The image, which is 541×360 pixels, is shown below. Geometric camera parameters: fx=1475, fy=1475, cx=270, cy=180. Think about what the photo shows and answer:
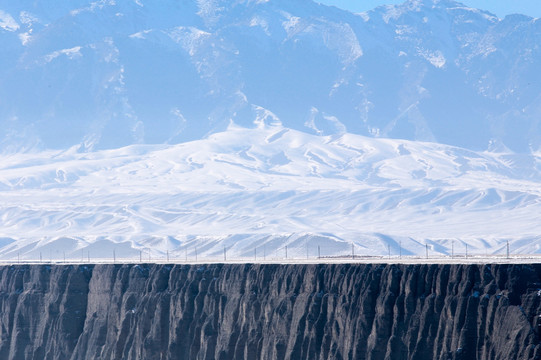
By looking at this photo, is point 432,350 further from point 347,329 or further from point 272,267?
point 272,267

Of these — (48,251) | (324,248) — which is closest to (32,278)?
(324,248)

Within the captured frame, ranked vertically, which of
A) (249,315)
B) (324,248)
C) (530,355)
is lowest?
(530,355)

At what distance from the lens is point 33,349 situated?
249 ft

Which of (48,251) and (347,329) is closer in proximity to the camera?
(347,329)

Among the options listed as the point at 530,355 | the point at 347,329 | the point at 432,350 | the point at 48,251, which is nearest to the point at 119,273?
the point at 347,329

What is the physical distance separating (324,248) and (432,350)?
116 metres

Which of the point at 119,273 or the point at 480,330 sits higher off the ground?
the point at 119,273

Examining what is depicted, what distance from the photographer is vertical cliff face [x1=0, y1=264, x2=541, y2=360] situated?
49219 mm

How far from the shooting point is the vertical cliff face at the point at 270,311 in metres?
49.2

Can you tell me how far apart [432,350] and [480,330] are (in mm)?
2383

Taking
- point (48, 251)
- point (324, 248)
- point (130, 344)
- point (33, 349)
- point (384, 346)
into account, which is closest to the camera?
point (384, 346)

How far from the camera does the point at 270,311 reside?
200 ft

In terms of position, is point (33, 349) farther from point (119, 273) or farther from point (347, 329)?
point (347, 329)

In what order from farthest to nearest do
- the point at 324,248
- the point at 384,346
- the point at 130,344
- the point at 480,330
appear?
the point at 324,248, the point at 130,344, the point at 384,346, the point at 480,330
